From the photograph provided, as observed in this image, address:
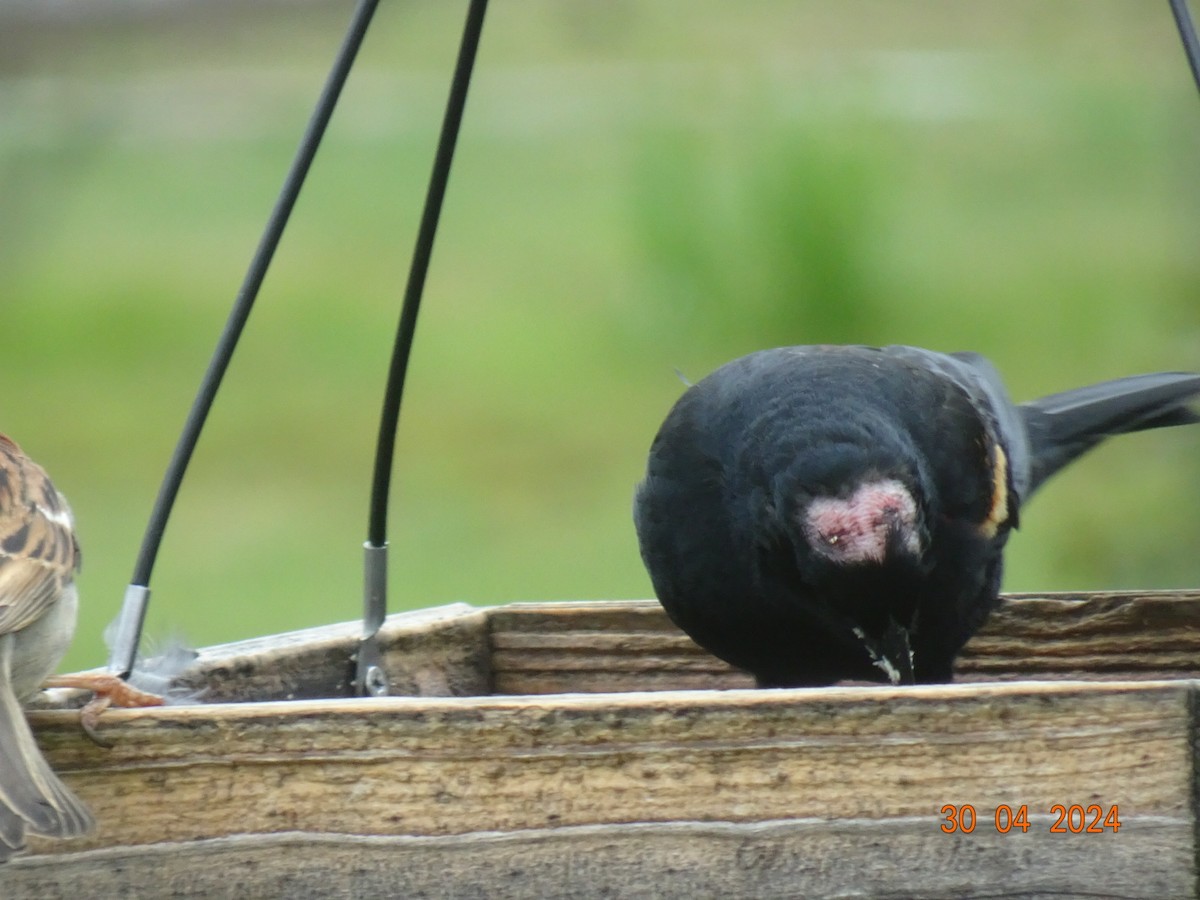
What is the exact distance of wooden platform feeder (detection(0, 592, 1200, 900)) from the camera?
6.23 feet

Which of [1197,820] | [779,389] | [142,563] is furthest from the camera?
[779,389]

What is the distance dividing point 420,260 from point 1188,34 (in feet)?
3.77

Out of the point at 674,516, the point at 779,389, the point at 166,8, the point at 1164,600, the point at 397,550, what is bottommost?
the point at 397,550

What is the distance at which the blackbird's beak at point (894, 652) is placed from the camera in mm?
2660

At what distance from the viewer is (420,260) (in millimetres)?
2717

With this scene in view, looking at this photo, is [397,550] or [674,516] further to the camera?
[397,550]

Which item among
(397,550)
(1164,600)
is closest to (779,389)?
(1164,600)

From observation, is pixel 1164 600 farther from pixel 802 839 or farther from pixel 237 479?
pixel 237 479

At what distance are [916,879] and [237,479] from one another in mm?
7377

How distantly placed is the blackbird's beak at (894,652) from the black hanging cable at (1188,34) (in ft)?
2.93

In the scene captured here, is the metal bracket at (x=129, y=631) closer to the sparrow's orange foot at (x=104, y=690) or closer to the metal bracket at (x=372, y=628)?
the sparrow's orange foot at (x=104, y=690)

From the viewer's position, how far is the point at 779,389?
2928 mm
